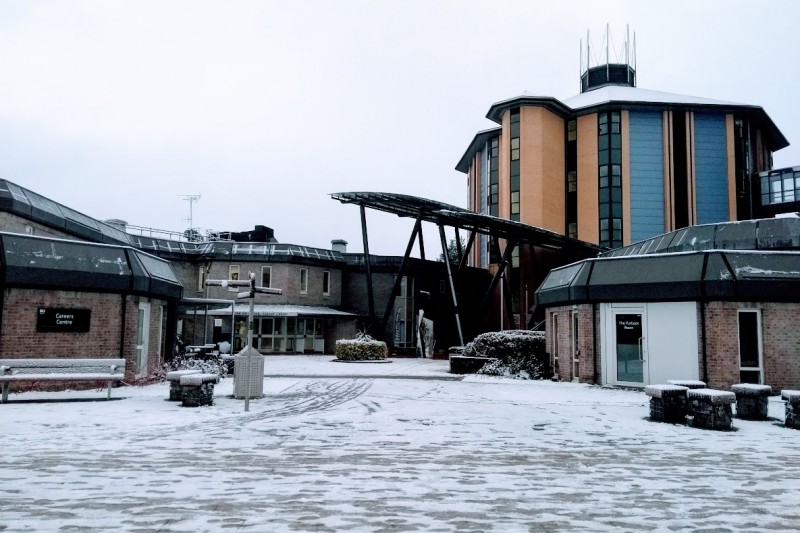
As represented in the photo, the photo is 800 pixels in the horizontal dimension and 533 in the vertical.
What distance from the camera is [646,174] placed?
40.2 m

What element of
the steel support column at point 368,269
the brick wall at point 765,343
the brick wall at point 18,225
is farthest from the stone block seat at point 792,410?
the steel support column at point 368,269

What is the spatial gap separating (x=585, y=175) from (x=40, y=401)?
36.2 meters

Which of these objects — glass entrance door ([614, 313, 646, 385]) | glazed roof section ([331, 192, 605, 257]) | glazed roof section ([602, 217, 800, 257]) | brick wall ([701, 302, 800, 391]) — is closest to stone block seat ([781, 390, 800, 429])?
brick wall ([701, 302, 800, 391])

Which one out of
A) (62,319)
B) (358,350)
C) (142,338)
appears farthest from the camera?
(358,350)

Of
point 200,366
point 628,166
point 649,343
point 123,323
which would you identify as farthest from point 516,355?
point 628,166

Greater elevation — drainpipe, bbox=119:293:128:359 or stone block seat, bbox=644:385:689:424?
drainpipe, bbox=119:293:128:359

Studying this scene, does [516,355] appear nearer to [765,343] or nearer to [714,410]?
[765,343]

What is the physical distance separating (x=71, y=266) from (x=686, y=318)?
15.9 meters

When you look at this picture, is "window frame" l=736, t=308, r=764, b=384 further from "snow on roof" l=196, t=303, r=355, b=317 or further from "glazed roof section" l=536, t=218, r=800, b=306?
"snow on roof" l=196, t=303, r=355, b=317

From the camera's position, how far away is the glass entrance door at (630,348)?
16.6 m

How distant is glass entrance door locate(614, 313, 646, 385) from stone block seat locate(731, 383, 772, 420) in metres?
4.77

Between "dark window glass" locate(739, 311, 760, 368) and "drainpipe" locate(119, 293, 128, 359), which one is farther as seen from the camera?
"drainpipe" locate(119, 293, 128, 359)

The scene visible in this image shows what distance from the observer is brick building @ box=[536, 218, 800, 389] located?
15.1m

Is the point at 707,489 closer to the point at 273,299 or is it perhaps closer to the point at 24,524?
the point at 24,524
